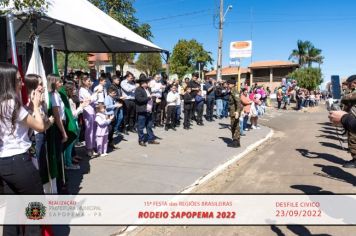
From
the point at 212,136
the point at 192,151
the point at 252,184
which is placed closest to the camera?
the point at 252,184

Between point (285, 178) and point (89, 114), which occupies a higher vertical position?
point (89, 114)

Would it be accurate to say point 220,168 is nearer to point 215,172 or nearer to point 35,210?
point 215,172

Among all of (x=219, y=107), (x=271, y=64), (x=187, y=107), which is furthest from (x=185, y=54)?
(x=187, y=107)

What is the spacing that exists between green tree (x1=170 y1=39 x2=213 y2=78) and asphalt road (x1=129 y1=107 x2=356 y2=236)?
44.8 m

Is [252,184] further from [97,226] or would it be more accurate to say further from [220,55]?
[220,55]

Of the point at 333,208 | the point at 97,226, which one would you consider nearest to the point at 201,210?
the point at 97,226

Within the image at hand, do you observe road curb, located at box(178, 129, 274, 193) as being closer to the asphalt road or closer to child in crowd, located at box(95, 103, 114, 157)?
the asphalt road

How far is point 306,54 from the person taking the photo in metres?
71.8

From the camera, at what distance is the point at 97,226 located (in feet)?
15.6

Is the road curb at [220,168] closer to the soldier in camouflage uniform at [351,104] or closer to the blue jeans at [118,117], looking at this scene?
the soldier in camouflage uniform at [351,104]

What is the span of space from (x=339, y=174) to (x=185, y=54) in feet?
161

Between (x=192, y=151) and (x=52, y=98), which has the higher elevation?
(x=52, y=98)

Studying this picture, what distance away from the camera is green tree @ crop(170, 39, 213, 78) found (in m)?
55.2

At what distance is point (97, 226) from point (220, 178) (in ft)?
10.8
